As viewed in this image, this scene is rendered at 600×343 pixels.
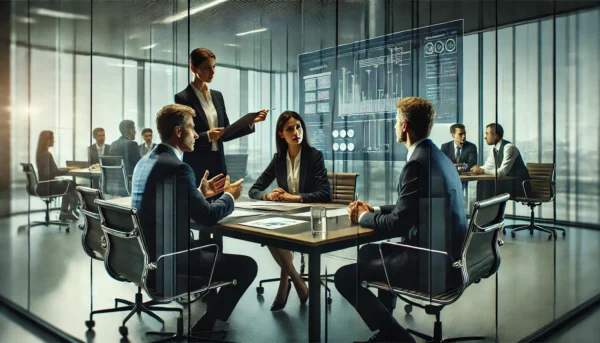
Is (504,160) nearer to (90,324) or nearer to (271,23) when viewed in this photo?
(271,23)

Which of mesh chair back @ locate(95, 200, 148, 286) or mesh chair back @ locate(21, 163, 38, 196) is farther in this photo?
mesh chair back @ locate(21, 163, 38, 196)

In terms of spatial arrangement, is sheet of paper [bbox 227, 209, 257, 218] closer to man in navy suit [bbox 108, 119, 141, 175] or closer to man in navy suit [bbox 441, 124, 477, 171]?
man in navy suit [bbox 108, 119, 141, 175]

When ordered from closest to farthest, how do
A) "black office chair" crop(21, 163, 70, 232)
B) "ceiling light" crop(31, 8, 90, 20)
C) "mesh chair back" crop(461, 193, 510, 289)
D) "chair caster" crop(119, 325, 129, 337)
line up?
"mesh chair back" crop(461, 193, 510, 289) < "chair caster" crop(119, 325, 129, 337) < "ceiling light" crop(31, 8, 90, 20) < "black office chair" crop(21, 163, 70, 232)

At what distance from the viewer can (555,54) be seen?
2717mm

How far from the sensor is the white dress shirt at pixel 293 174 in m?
2.69

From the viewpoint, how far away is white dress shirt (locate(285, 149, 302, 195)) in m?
2.69

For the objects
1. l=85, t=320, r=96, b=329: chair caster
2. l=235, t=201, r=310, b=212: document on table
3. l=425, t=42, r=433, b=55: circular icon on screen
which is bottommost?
l=85, t=320, r=96, b=329: chair caster

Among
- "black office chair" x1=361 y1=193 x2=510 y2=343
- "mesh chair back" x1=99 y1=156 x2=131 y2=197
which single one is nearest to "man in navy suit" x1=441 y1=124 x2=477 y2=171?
"black office chair" x1=361 y1=193 x2=510 y2=343

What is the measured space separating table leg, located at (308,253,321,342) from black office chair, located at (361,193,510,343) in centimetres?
26

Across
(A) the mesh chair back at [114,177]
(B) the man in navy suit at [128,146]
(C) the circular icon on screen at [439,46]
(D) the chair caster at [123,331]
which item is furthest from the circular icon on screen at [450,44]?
(D) the chair caster at [123,331]

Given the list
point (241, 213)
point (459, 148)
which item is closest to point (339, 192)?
point (241, 213)

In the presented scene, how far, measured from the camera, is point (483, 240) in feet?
7.59

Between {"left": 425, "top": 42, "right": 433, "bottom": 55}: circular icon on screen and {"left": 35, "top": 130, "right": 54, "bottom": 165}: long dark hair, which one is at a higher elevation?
{"left": 425, "top": 42, "right": 433, "bottom": 55}: circular icon on screen

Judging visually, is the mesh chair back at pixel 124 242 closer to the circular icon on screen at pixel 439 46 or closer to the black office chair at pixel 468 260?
the black office chair at pixel 468 260
